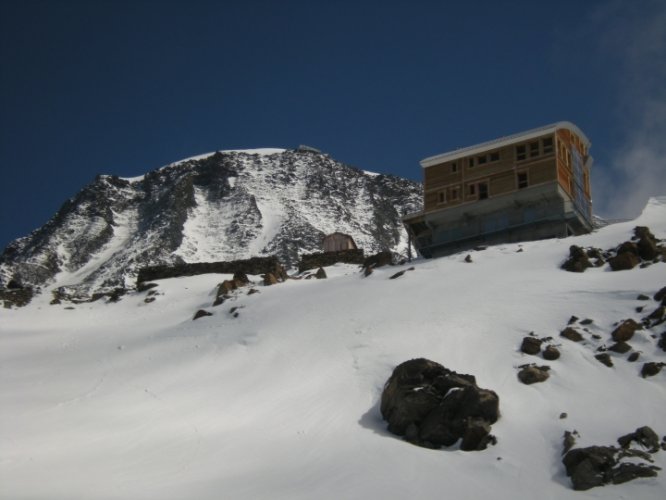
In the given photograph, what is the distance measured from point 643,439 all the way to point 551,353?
6.13 meters

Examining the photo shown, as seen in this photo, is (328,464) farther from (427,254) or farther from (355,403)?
(427,254)

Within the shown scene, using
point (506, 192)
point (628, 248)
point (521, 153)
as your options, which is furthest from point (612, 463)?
point (521, 153)

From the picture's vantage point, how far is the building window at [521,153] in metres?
47.1

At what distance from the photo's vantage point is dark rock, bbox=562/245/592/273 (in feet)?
113

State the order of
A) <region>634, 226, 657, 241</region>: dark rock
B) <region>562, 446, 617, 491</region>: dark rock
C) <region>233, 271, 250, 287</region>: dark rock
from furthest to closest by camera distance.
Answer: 1. <region>233, 271, 250, 287</region>: dark rock
2. <region>634, 226, 657, 241</region>: dark rock
3. <region>562, 446, 617, 491</region>: dark rock

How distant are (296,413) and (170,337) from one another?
501 inches

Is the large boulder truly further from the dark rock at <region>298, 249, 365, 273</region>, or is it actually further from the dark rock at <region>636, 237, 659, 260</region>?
the dark rock at <region>298, 249, 365, 273</region>

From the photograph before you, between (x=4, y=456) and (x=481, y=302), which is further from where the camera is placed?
(x=481, y=302)

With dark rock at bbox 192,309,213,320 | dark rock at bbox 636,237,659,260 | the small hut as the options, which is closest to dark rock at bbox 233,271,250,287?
dark rock at bbox 192,309,213,320

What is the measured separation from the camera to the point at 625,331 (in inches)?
1051

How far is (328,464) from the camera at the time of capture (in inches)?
826

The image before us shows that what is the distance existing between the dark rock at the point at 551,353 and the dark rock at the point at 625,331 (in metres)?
1.91

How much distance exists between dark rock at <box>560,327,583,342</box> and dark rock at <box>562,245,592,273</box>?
7034 mm

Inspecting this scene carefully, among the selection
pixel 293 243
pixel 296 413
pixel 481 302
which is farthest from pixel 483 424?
pixel 293 243
